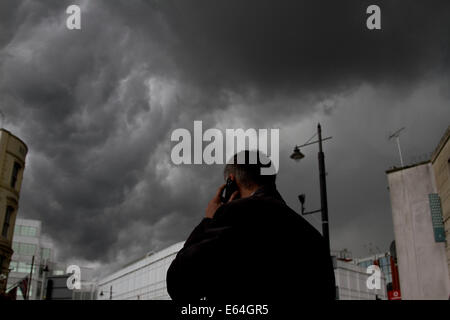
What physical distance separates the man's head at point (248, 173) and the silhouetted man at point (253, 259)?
260 millimetres

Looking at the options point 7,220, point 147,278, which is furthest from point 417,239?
point 147,278

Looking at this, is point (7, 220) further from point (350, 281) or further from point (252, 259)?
point (350, 281)

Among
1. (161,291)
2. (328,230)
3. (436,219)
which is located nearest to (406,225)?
(436,219)

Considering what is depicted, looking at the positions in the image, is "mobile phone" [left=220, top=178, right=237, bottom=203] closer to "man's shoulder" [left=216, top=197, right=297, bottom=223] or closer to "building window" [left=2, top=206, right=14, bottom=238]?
"man's shoulder" [left=216, top=197, right=297, bottom=223]

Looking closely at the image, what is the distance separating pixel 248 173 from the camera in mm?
2168

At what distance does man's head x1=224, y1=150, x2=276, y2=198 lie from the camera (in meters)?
2.15

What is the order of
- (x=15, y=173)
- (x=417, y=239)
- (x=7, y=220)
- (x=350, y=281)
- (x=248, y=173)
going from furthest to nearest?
(x=350, y=281), (x=15, y=173), (x=7, y=220), (x=417, y=239), (x=248, y=173)

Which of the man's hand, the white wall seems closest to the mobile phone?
the man's hand

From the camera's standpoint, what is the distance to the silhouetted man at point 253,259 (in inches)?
63.7

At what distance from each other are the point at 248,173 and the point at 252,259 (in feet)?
1.97

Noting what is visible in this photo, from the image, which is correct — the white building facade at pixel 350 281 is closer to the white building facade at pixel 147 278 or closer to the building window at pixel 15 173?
the white building facade at pixel 147 278

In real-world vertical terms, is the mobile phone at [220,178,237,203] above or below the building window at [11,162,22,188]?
below

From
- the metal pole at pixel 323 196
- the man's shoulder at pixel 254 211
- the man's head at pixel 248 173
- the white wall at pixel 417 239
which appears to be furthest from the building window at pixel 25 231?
the man's shoulder at pixel 254 211
